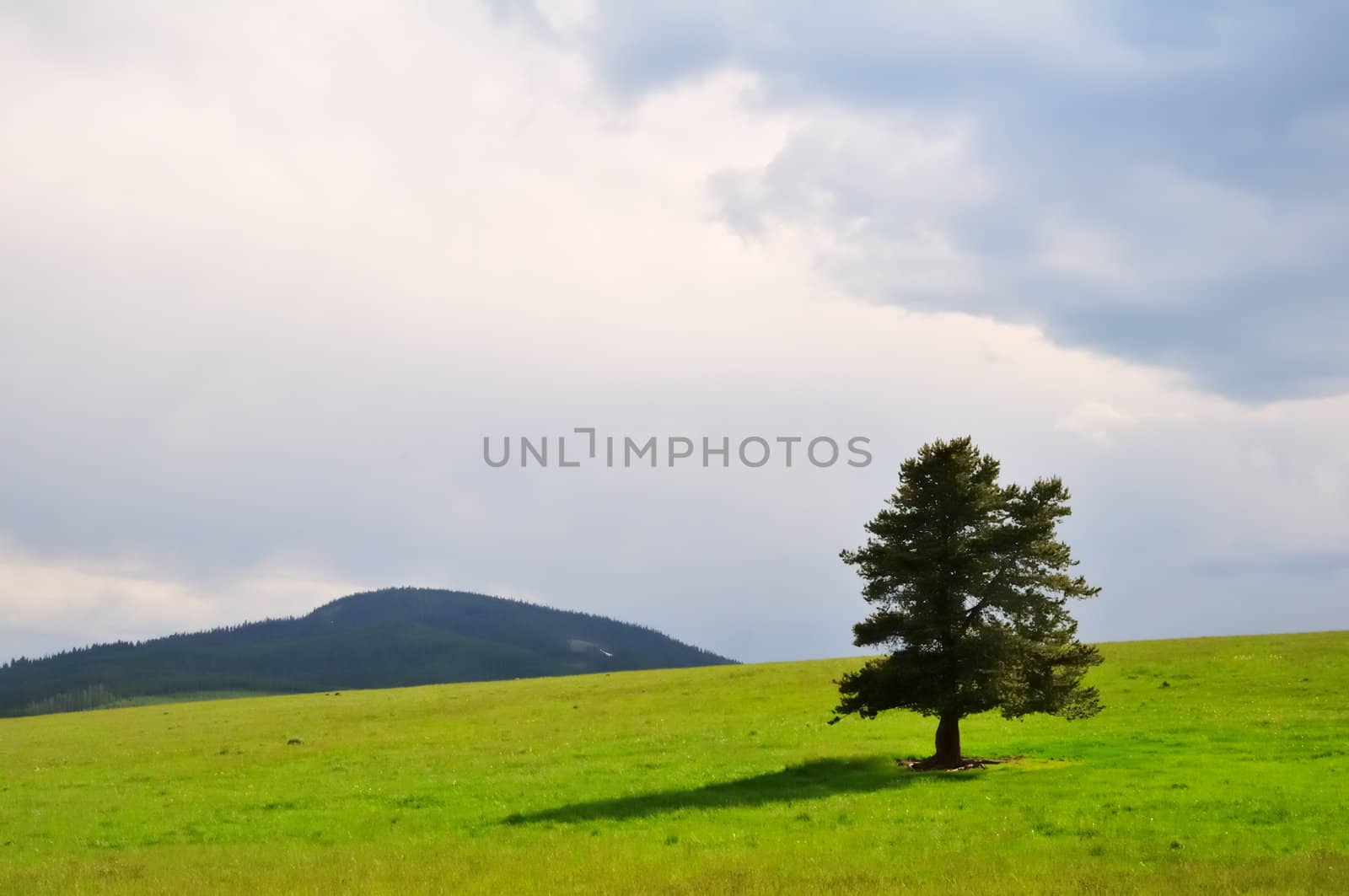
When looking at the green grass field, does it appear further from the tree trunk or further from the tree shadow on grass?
A: the tree trunk

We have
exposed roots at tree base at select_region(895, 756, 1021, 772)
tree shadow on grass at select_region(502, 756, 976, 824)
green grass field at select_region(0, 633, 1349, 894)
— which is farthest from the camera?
exposed roots at tree base at select_region(895, 756, 1021, 772)

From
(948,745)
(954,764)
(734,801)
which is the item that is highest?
(948,745)

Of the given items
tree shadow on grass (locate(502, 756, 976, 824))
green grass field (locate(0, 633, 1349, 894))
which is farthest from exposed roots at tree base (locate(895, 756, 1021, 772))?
green grass field (locate(0, 633, 1349, 894))

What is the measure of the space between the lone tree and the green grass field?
2.77m

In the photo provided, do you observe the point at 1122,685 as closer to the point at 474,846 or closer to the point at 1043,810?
the point at 1043,810

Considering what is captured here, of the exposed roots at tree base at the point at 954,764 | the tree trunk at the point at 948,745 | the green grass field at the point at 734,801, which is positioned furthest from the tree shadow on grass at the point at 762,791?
the tree trunk at the point at 948,745

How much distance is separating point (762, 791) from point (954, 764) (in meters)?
8.35

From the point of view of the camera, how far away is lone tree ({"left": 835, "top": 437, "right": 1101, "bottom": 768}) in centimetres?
3956

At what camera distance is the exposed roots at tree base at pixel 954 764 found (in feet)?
131

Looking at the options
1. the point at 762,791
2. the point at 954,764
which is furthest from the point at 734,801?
the point at 954,764

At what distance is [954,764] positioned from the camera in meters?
40.2

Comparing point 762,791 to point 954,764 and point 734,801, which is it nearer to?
point 734,801

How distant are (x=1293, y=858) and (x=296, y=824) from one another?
30.2m

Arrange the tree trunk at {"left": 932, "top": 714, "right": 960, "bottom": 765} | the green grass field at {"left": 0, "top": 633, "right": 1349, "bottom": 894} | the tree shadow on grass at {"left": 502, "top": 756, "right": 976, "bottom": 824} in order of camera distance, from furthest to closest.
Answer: the tree trunk at {"left": 932, "top": 714, "right": 960, "bottom": 765}, the tree shadow on grass at {"left": 502, "top": 756, "right": 976, "bottom": 824}, the green grass field at {"left": 0, "top": 633, "right": 1349, "bottom": 894}
